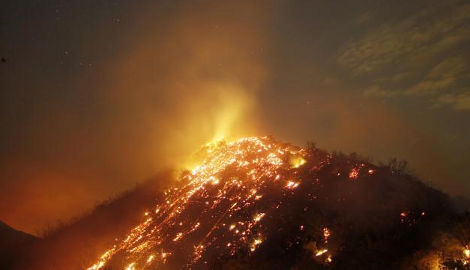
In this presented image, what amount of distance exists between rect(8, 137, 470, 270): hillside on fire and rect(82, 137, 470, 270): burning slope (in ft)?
0.20

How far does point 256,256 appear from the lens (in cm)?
1692

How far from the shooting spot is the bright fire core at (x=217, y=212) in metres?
19.6

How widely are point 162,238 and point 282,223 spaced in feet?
28.8

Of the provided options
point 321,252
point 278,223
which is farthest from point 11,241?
point 321,252

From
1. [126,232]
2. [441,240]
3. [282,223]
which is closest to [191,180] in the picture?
[126,232]

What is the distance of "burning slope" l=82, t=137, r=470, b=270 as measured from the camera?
1571 centimetres

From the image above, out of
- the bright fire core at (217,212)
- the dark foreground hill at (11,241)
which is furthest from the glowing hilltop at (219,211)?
the dark foreground hill at (11,241)

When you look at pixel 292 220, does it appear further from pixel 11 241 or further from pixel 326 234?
pixel 11 241

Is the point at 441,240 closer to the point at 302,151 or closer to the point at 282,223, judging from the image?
the point at 282,223

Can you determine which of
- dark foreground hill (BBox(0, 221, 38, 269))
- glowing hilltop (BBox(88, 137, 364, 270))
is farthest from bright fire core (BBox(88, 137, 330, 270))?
dark foreground hill (BBox(0, 221, 38, 269))

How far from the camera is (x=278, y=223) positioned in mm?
18875

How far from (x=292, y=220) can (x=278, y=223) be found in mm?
799

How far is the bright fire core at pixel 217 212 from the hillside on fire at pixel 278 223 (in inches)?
3.5

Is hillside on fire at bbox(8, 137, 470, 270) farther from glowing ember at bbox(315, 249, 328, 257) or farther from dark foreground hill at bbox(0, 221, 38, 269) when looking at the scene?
dark foreground hill at bbox(0, 221, 38, 269)
